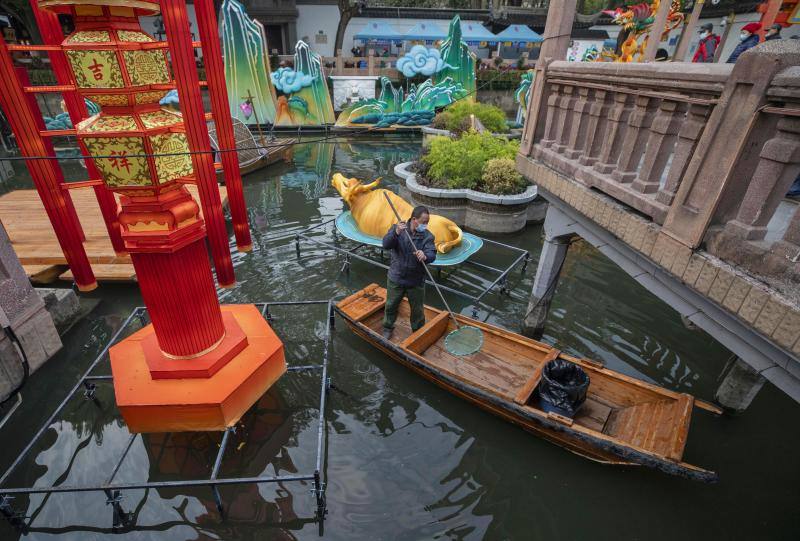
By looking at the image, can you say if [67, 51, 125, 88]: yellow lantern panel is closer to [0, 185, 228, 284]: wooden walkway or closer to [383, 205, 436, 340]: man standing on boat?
[383, 205, 436, 340]: man standing on boat

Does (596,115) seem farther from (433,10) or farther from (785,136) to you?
(433,10)

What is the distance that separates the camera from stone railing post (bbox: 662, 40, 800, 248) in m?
2.63

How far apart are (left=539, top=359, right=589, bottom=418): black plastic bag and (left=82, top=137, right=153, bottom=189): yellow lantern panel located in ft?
15.1

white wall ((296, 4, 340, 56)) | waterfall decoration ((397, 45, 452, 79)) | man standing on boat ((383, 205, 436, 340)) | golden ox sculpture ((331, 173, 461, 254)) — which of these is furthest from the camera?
white wall ((296, 4, 340, 56))

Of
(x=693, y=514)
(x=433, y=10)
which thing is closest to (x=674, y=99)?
(x=693, y=514)

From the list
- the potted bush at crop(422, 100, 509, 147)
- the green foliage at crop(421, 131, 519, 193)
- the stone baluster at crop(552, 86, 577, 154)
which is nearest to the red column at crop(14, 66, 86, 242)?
the stone baluster at crop(552, 86, 577, 154)

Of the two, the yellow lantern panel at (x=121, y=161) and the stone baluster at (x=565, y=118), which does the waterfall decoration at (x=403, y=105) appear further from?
the yellow lantern panel at (x=121, y=161)

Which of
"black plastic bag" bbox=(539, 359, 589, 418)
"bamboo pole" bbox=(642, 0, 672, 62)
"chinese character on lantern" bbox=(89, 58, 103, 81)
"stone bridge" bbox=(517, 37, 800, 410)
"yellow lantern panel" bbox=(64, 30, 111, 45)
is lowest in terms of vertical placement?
"black plastic bag" bbox=(539, 359, 589, 418)

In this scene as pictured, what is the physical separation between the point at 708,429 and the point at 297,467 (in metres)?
5.40

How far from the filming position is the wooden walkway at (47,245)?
24.6 ft

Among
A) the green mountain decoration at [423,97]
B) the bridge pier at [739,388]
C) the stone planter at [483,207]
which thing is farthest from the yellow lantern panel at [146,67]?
the green mountain decoration at [423,97]

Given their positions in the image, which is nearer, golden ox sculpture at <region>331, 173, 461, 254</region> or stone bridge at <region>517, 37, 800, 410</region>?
stone bridge at <region>517, 37, 800, 410</region>

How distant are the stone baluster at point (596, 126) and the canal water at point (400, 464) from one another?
345 cm

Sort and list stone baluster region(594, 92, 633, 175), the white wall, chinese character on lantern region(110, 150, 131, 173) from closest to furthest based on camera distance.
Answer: chinese character on lantern region(110, 150, 131, 173)
stone baluster region(594, 92, 633, 175)
the white wall
